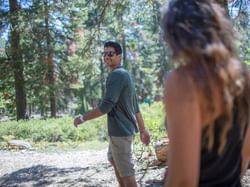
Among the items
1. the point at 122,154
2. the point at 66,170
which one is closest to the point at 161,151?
the point at 66,170

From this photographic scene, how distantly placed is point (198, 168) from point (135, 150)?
23.6 ft

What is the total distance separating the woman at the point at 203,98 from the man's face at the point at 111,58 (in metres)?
2.98

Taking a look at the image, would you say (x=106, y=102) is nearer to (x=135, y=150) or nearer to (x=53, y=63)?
(x=135, y=150)

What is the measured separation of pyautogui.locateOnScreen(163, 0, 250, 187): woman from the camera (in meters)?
1.44

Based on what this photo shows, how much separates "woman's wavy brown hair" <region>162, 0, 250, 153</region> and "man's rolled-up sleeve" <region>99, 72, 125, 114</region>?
2.77 metres

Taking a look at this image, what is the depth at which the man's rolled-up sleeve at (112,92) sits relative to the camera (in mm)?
4324

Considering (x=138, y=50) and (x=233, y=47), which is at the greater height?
(x=138, y=50)

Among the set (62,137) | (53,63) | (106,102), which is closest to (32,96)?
(53,63)

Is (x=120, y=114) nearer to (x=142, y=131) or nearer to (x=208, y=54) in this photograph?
(x=142, y=131)

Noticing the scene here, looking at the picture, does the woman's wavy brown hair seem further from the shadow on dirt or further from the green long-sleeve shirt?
the shadow on dirt

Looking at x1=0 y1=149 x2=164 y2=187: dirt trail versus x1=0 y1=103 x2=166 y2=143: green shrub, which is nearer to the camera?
x1=0 y1=149 x2=164 y2=187: dirt trail

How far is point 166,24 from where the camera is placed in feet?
5.16

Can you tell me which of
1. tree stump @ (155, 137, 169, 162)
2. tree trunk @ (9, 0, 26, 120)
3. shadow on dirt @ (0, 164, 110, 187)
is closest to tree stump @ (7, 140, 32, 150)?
shadow on dirt @ (0, 164, 110, 187)

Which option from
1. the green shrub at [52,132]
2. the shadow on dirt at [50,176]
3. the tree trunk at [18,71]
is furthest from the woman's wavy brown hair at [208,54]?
the tree trunk at [18,71]
